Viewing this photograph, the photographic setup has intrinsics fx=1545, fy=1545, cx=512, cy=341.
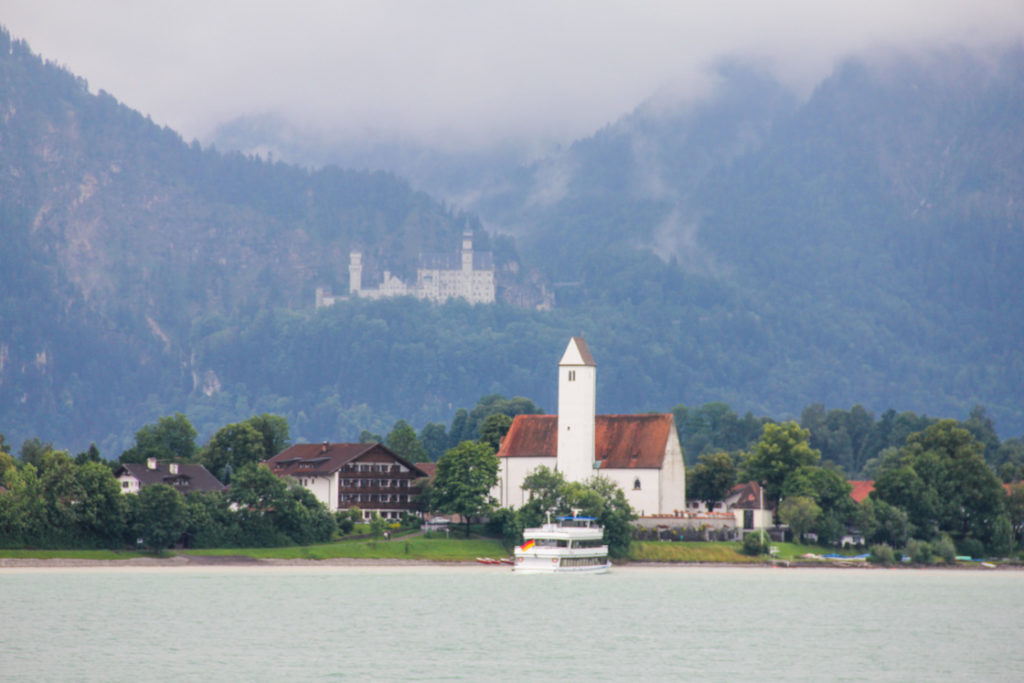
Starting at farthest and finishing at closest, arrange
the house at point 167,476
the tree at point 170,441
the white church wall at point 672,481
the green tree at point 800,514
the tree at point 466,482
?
the tree at point 170,441
the white church wall at point 672,481
the green tree at point 800,514
the tree at point 466,482
the house at point 167,476

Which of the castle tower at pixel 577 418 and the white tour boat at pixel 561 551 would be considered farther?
the castle tower at pixel 577 418

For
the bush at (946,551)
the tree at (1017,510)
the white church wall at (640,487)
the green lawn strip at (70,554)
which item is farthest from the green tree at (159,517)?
the tree at (1017,510)

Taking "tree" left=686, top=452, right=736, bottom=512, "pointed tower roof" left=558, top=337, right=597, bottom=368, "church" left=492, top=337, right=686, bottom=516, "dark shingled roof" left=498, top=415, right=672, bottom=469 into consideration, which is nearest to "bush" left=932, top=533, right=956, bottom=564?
"tree" left=686, top=452, right=736, bottom=512

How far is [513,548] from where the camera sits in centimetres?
10819

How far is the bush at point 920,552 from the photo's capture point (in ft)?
362

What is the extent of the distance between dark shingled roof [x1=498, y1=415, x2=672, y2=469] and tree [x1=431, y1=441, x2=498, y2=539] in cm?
781

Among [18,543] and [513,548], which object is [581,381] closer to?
[513,548]

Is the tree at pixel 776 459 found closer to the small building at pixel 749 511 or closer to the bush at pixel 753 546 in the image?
the small building at pixel 749 511

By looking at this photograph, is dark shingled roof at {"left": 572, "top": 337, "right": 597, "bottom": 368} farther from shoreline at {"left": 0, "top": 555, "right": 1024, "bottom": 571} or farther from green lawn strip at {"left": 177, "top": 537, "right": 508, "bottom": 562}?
shoreline at {"left": 0, "top": 555, "right": 1024, "bottom": 571}

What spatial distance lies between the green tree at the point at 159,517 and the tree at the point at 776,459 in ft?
148

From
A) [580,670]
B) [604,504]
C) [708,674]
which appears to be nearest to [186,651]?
[580,670]

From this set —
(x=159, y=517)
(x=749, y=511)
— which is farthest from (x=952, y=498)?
(x=159, y=517)

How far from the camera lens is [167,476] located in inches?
4390

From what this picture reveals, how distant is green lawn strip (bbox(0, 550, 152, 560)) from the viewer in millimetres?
89750
